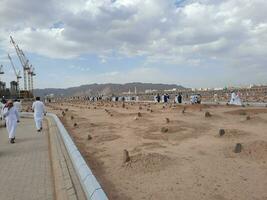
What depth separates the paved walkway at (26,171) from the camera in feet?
22.7

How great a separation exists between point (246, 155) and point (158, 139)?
13.4ft

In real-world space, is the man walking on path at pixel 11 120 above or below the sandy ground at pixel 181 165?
above

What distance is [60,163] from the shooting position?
9.18 metres

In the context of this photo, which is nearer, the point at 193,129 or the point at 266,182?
the point at 266,182

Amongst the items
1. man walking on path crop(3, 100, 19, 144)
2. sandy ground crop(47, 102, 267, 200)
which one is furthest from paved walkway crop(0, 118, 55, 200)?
sandy ground crop(47, 102, 267, 200)

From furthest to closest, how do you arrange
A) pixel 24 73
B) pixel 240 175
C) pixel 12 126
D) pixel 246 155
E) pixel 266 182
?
pixel 24 73
pixel 12 126
pixel 246 155
pixel 240 175
pixel 266 182

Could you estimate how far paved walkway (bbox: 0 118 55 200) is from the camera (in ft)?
22.7

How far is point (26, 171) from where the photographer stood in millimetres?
8812

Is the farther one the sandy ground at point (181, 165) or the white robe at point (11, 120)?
the white robe at point (11, 120)

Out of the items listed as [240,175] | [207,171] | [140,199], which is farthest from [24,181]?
[240,175]

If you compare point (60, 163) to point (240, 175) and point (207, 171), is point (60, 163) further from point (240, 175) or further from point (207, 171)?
point (240, 175)

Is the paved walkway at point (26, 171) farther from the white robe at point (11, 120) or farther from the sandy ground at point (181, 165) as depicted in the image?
the sandy ground at point (181, 165)

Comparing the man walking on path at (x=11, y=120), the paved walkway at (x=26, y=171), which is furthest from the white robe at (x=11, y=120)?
the paved walkway at (x=26, y=171)

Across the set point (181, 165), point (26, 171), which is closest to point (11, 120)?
point (26, 171)
